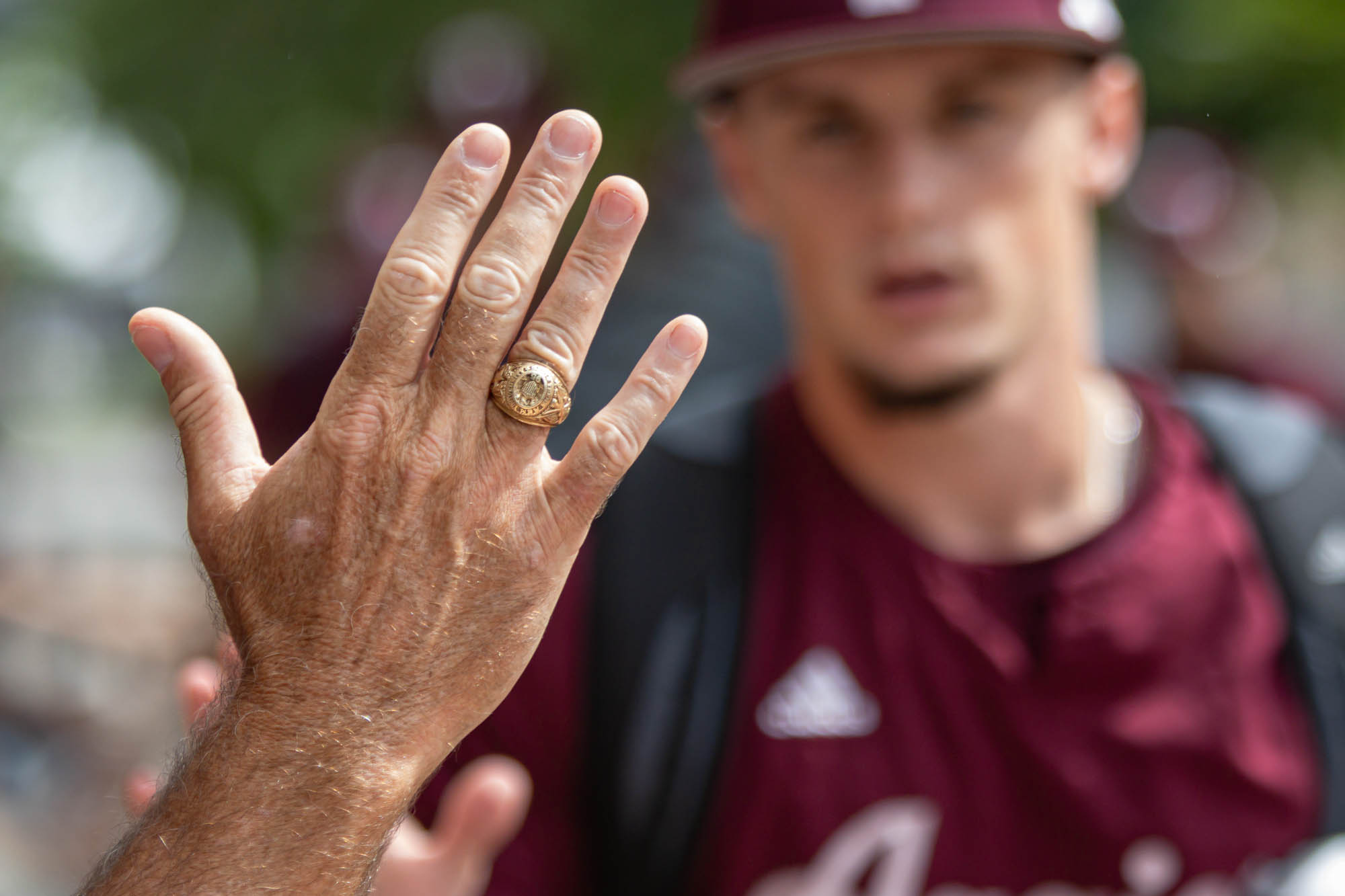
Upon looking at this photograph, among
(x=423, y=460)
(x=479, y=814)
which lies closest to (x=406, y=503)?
(x=423, y=460)

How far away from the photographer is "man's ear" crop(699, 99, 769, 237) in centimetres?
232

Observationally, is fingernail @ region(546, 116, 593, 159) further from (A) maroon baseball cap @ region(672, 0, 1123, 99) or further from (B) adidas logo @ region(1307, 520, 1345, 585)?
(B) adidas logo @ region(1307, 520, 1345, 585)

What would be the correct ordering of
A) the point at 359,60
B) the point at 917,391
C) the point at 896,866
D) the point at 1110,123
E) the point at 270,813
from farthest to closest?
the point at 359,60 → the point at 1110,123 → the point at 917,391 → the point at 896,866 → the point at 270,813

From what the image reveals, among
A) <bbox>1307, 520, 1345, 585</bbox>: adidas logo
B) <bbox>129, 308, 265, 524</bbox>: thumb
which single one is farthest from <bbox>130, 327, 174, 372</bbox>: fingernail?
<bbox>1307, 520, 1345, 585</bbox>: adidas logo

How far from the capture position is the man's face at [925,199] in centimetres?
201

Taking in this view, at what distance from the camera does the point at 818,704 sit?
1.93 meters

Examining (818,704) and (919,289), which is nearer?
(818,704)

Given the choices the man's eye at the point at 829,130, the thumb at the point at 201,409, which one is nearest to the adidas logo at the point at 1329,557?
the man's eye at the point at 829,130

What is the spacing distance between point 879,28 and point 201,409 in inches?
48.6

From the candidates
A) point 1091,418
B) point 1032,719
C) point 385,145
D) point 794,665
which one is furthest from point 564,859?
point 385,145

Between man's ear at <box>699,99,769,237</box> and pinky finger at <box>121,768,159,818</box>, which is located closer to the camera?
pinky finger at <box>121,768,159,818</box>

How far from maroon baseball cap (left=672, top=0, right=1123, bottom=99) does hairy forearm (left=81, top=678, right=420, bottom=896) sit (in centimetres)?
134

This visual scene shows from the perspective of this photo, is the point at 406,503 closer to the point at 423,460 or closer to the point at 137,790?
the point at 423,460

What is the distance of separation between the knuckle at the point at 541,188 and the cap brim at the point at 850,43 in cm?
96
